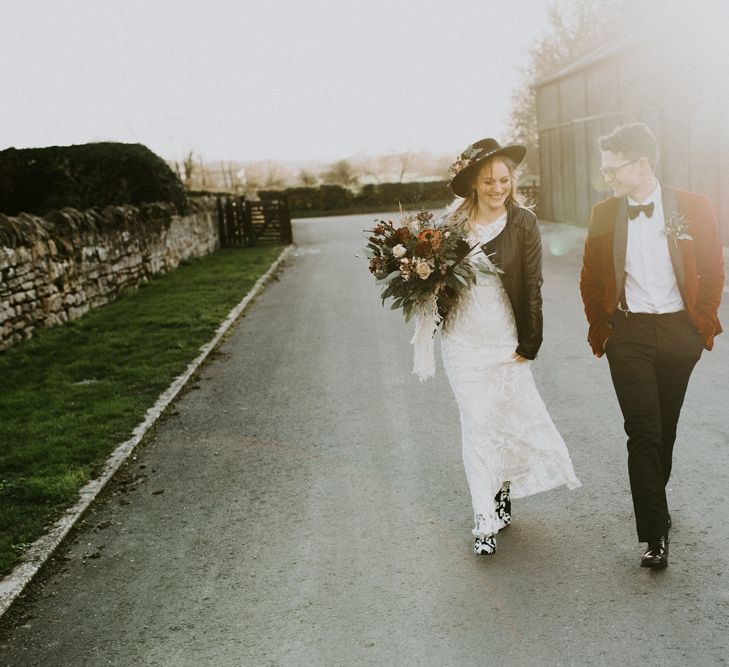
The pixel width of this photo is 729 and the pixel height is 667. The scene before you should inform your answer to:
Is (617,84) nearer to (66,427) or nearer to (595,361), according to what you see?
(595,361)

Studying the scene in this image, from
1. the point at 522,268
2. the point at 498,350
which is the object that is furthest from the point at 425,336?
the point at 522,268

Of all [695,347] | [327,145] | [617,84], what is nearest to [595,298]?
[695,347]

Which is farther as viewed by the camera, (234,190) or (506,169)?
(234,190)

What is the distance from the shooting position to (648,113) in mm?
20953

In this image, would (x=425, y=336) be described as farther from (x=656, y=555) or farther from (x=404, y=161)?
(x=404, y=161)

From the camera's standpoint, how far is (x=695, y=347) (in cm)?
442

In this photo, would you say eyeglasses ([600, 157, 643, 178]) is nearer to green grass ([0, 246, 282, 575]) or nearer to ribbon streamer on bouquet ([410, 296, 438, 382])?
ribbon streamer on bouquet ([410, 296, 438, 382])

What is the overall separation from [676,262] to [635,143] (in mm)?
617

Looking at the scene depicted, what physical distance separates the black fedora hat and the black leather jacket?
28 centimetres

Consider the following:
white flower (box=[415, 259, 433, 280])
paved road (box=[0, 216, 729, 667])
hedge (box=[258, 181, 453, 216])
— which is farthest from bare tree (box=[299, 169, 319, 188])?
white flower (box=[415, 259, 433, 280])

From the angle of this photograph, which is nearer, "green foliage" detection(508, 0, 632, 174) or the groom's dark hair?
the groom's dark hair

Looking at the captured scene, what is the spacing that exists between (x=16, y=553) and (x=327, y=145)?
70.0 metres

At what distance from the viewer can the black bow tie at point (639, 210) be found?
4.35 metres

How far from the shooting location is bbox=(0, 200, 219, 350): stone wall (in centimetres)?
1234
